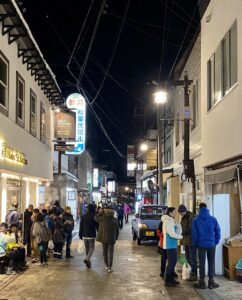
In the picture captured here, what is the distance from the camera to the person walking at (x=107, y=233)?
46.1 feet

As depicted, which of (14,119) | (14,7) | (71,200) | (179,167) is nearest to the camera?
(14,7)

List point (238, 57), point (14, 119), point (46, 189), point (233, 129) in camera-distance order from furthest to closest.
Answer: point (46, 189)
point (14, 119)
point (233, 129)
point (238, 57)

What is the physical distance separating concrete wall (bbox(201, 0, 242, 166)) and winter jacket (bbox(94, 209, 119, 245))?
3413 mm

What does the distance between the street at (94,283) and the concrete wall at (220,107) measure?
358 cm

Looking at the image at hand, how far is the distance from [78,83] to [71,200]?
13378 millimetres

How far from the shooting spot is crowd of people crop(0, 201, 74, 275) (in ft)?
44.4

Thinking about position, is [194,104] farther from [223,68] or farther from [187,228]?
[187,228]

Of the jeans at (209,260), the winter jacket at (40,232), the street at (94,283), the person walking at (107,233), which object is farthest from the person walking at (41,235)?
the jeans at (209,260)

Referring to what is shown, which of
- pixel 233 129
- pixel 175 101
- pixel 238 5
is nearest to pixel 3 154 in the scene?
pixel 233 129

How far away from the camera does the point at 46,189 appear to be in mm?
33250

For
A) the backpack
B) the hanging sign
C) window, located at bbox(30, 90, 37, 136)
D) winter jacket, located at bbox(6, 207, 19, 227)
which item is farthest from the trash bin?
the hanging sign

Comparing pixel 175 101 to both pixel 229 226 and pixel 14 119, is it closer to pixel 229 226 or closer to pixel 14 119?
pixel 14 119

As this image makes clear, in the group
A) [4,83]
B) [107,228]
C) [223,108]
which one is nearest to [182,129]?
[223,108]

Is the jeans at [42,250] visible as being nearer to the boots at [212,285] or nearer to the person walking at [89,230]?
the person walking at [89,230]
